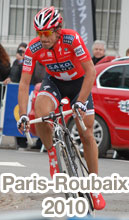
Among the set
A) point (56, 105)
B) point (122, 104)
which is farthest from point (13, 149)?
point (56, 105)

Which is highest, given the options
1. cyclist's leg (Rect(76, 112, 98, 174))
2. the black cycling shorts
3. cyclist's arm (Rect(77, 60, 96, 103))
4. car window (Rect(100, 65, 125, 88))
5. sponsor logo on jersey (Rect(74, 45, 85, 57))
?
sponsor logo on jersey (Rect(74, 45, 85, 57))

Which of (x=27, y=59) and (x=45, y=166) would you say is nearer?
(x=27, y=59)

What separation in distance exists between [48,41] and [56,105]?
0.64m

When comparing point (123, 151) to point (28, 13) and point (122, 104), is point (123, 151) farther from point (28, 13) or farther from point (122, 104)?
point (28, 13)

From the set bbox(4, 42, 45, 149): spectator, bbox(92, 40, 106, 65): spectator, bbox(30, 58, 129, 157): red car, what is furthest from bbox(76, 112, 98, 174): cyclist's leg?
bbox(92, 40, 106, 65): spectator

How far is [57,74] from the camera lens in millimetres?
6336

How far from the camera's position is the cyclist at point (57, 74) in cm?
596

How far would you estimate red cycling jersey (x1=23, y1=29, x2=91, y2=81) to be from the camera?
6.12m

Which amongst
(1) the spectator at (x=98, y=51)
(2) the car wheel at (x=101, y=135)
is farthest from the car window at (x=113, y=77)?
(1) the spectator at (x=98, y=51)

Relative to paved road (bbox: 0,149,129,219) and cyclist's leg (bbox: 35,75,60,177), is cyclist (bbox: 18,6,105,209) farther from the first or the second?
paved road (bbox: 0,149,129,219)

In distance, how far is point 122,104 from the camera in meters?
11.6

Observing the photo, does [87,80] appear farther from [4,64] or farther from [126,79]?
[4,64]

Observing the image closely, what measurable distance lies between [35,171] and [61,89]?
3.21 metres

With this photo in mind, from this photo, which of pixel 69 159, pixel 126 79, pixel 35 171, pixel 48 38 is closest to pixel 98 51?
pixel 126 79
